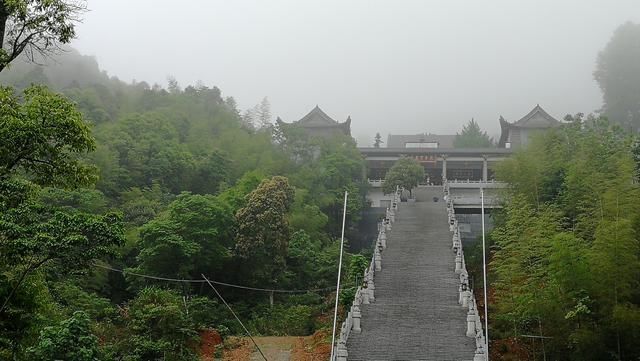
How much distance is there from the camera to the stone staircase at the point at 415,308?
53.0 feet

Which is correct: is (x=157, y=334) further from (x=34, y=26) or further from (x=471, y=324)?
(x=34, y=26)

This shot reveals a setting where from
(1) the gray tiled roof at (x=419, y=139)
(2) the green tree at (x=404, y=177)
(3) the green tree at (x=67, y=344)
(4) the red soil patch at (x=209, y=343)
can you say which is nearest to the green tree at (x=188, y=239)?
(4) the red soil patch at (x=209, y=343)

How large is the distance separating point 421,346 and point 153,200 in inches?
546

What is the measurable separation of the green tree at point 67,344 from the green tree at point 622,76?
40.1 meters

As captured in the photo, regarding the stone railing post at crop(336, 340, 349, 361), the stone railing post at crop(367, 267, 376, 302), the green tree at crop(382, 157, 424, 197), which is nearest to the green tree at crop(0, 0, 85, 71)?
the stone railing post at crop(336, 340, 349, 361)

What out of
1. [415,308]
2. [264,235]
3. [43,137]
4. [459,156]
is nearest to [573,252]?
[415,308]

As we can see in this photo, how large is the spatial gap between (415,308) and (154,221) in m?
8.45

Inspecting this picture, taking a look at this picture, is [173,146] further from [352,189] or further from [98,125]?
[352,189]

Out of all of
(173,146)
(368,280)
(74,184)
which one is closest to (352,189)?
(173,146)

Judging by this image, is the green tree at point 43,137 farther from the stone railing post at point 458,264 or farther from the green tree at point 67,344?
the stone railing post at point 458,264

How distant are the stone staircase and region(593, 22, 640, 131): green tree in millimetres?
27226

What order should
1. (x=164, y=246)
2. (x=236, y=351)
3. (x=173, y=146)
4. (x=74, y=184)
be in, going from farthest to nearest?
(x=173, y=146), (x=164, y=246), (x=236, y=351), (x=74, y=184)

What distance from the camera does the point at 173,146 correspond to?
32062 millimetres

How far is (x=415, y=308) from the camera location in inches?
724
